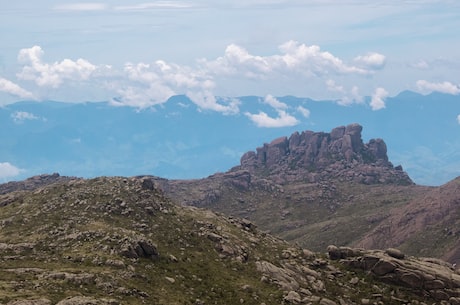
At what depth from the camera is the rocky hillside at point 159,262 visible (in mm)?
66875

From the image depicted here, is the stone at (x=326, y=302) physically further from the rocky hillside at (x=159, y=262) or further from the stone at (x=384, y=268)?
the stone at (x=384, y=268)

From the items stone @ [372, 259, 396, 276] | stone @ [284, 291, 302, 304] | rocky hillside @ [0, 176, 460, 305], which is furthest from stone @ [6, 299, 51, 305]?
stone @ [372, 259, 396, 276]

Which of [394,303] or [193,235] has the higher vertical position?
[193,235]

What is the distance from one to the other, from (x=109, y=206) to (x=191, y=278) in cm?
2569

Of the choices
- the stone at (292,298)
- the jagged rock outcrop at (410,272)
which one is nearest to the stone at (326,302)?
the stone at (292,298)

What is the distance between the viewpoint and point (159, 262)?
7925 cm

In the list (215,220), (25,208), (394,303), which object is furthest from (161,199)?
(394,303)

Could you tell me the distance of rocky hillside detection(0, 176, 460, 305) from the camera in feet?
219

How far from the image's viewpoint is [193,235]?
9238 centimetres

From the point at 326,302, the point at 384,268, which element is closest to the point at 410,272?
the point at 384,268

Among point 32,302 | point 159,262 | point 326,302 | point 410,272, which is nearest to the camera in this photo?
point 32,302

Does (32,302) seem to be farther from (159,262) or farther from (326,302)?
(326,302)

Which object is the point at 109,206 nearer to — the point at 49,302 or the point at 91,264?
the point at 91,264

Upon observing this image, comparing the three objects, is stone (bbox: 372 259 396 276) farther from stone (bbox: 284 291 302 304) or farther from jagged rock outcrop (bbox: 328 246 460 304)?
stone (bbox: 284 291 302 304)
